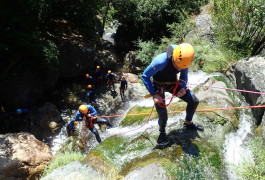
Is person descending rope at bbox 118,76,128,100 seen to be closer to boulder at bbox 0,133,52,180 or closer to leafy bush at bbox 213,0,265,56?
leafy bush at bbox 213,0,265,56

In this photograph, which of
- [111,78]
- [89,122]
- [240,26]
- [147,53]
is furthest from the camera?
[147,53]

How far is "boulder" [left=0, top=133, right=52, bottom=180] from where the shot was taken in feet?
18.4

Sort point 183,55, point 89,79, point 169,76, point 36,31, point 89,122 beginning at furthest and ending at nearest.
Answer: point 89,79, point 36,31, point 89,122, point 169,76, point 183,55

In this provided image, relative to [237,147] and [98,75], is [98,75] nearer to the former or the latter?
[98,75]

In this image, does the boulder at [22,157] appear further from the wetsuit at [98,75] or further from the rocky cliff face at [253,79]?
the wetsuit at [98,75]

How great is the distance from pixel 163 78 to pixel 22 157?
4.62 metres

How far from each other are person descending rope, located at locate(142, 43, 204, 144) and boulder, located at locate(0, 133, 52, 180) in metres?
3.74

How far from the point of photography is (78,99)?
11609mm

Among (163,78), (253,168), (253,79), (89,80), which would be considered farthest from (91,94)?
(253,168)

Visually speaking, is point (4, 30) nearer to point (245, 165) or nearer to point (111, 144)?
point (111, 144)

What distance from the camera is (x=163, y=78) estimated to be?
12.3 feet

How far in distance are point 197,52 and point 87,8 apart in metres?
6.19

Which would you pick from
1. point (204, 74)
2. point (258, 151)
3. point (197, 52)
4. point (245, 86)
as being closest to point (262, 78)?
point (245, 86)

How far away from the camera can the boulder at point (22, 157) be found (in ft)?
18.4
